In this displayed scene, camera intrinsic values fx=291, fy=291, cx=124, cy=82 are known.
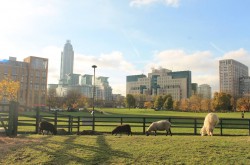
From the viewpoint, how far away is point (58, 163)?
886 centimetres

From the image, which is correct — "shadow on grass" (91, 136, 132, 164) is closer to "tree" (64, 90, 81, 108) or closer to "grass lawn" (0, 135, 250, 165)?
"grass lawn" (0, 135, 250, 165)

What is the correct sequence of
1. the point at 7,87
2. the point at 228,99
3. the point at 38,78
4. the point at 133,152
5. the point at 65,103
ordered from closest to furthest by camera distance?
the point at 133,152
the point at 7,87
the point at 228,99
the point at 65,103
the point at 38,78

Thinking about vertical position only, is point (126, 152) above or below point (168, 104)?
below

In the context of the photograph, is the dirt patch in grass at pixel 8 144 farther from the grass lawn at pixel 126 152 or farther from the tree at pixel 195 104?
the tree at pixel 195 104

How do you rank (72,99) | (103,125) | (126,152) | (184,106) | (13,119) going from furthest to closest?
1. (184,106)
2. (72,99)
3. (103,125)
4. (13,119)
5. (126,152)

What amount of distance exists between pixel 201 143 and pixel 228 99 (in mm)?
110698

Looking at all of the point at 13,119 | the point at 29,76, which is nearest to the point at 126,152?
the point at 13,119

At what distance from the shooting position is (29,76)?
135 meters

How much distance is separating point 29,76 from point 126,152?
133 meters

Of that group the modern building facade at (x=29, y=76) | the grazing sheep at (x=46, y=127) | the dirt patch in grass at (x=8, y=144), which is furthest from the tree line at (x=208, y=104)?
the dirt patch in grass at (x=8, y=144)

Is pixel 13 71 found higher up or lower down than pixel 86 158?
higher up

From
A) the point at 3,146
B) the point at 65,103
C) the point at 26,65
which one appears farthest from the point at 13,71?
the point at 3,146

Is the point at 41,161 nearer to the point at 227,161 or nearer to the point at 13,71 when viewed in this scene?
the point at 227,161

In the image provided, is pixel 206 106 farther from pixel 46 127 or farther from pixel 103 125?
pixel 46 127
